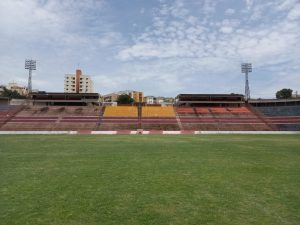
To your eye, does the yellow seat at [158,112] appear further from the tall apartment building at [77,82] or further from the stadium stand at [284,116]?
the tall apartment building at [77,82]

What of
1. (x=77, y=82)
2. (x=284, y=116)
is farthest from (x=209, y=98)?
(x=77, y=82)

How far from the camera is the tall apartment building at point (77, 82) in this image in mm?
162000

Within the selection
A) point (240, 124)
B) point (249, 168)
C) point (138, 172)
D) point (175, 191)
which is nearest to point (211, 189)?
point (175, 191)

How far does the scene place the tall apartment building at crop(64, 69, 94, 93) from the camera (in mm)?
162000

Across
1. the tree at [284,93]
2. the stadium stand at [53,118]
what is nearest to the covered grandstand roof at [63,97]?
the stadium stand at [53,118]

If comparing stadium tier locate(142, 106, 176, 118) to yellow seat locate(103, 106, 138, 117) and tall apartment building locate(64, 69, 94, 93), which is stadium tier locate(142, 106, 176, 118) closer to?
yellow seat locate(103, 106, 138, 117)

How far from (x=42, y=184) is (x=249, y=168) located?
31.7 feet

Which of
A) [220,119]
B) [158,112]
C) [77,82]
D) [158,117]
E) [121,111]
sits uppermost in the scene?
[77,82]

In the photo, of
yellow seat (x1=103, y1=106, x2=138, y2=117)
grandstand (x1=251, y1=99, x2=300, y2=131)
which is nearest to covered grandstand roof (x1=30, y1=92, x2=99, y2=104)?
yellow seat (x1=103, y1=106, x2=138, y2=117)

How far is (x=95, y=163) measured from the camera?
15.8 m

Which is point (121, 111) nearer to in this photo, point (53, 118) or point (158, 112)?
point (158, 112)

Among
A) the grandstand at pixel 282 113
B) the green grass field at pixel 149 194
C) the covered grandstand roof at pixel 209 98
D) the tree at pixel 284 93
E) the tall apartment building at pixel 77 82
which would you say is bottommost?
the green grass field at pixel 149 194

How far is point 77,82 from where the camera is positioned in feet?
535

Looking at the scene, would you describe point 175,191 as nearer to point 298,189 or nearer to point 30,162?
point 298,189
